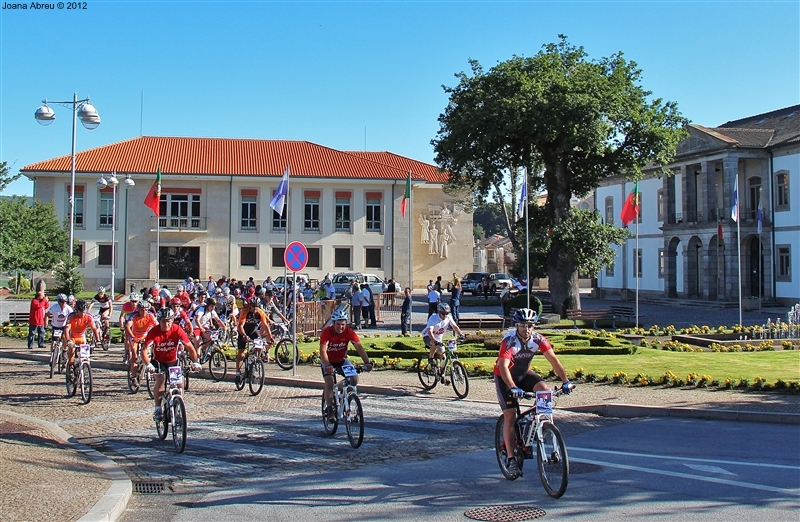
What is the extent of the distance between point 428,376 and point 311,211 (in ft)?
147

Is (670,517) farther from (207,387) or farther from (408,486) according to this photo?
(207,387)

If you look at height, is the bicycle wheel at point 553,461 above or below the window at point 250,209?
below

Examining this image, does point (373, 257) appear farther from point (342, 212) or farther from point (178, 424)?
point (178, 424)

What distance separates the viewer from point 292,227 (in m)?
58.8

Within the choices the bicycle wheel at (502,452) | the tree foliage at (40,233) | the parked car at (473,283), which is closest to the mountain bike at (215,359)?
the bicycle wheel at (502,452)

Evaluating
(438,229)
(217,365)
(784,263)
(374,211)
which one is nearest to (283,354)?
(217,365)

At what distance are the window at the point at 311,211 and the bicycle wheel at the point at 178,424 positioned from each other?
161ft

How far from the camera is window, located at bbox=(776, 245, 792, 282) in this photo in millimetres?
43906

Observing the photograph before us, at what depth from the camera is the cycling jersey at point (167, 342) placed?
1125cm

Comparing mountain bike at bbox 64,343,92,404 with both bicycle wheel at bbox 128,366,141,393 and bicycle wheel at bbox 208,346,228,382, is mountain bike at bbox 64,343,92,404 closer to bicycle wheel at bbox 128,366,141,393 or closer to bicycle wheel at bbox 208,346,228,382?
bicycle wheel at bbox 128,366,141,393

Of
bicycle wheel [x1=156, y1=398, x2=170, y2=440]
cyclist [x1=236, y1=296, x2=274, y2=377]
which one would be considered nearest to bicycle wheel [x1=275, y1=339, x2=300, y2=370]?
cyclist [x1=236, y1=296, x2=274, y2=377]

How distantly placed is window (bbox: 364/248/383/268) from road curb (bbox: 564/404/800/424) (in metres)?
46.4

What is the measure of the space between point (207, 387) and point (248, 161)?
45.7 metres

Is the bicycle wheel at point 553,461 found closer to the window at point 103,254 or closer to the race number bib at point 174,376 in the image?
the race number bib at point 174,376
